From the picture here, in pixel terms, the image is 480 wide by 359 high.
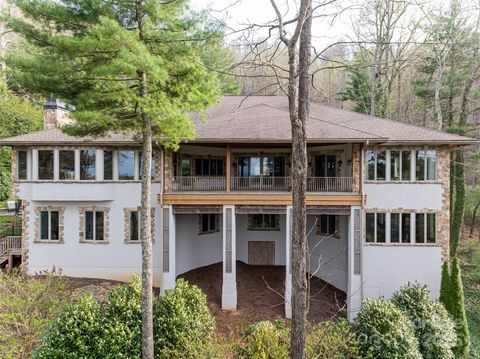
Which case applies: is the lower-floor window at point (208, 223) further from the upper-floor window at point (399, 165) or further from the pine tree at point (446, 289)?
the pine tree at point (446, 289)

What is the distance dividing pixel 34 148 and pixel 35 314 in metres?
8.59

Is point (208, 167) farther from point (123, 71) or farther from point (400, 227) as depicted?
point (400, 227)

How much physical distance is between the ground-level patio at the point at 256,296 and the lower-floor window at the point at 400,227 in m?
3.14

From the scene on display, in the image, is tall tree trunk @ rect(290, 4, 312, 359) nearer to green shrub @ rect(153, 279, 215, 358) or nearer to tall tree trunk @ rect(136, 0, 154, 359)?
green shrub @ rect(153, 279, 215, 358)

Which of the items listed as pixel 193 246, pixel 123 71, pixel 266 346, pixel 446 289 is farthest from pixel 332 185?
pixel 123 71

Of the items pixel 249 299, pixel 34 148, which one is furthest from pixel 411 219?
pixel 34 148

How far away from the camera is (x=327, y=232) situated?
15.2m

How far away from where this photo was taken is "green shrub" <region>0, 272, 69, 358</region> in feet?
26.1

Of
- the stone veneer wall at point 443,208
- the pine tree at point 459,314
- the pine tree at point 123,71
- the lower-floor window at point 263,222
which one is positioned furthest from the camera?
the lower-floor window at point 263,222

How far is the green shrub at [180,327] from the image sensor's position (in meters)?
8.20

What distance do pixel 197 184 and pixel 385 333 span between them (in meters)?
8.82

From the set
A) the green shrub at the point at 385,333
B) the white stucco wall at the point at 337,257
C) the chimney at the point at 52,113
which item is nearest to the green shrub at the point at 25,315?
the green shrub at the point at 385,333

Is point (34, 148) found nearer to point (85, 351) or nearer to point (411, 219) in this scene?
point (85, 351)

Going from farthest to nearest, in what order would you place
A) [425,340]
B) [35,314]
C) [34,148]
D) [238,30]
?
[34,148] → [425,340] → [35,314] → [238,30]
